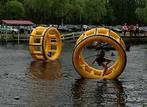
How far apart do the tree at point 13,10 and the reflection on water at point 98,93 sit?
232ft

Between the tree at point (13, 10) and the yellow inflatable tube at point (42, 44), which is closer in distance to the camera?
the yellow inflatable tube at point (42, 44)

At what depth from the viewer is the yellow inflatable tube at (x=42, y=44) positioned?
131ft

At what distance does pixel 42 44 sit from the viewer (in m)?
39.5

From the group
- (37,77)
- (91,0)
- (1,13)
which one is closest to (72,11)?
(91,0)

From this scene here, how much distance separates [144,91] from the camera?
2458 cm

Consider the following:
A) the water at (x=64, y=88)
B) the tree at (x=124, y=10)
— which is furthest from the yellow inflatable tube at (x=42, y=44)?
the tree at (x=124, y=10)

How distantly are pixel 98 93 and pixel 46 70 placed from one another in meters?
10.4

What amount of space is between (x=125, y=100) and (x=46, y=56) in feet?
63.7

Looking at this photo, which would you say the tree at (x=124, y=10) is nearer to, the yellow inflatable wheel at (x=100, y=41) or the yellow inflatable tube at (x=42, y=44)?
the yellow inflatable tube at (x=42, y=44)

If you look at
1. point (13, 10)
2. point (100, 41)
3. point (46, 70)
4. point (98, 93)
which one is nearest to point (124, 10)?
point (13, 10)

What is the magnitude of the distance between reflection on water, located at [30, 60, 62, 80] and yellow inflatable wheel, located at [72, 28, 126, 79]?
5.18 feet

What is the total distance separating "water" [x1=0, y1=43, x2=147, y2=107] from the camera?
69.5ft

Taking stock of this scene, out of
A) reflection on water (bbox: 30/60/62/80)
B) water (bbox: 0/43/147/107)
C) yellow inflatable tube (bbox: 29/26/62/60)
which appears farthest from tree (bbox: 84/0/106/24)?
water (bbox: 0/43/147/107)

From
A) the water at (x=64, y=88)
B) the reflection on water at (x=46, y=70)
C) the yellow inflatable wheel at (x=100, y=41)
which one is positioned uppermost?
the yellow inflatable wheel at (x=100, y=41)
